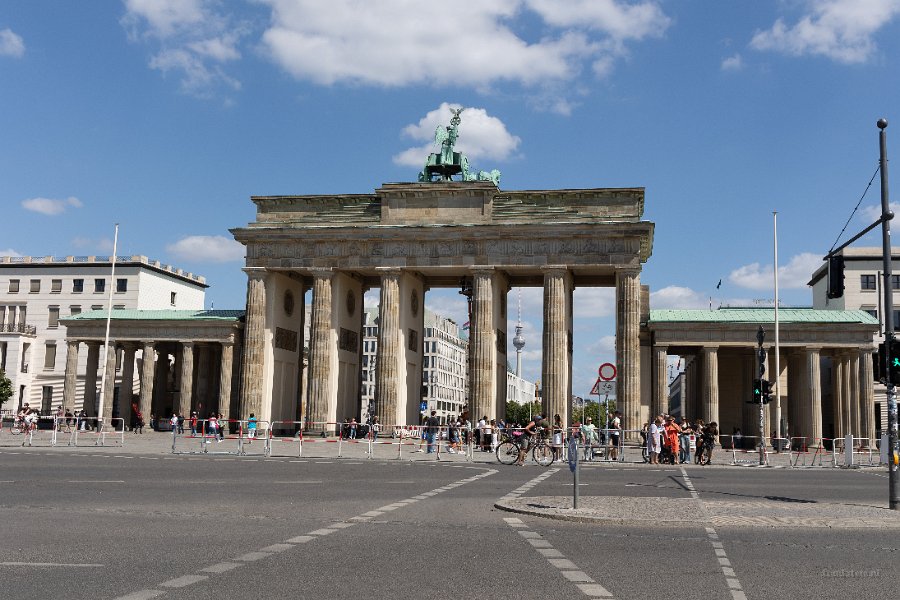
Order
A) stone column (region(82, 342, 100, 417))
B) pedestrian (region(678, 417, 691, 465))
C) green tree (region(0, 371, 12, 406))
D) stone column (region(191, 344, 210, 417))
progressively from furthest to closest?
green tree (region(0, 371, 12, 406)) < stone column (region(82, 342, 100, 417)) < stone column (region(191, 344, 210, 417)) < pedestrian (region(678, 417, 691, 465))

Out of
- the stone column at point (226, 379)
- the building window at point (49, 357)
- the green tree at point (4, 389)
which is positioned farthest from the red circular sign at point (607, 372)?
the building window at point (49, 357)

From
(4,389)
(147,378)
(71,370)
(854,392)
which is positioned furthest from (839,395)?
(4,389)

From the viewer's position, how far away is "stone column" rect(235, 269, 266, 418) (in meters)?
59.0

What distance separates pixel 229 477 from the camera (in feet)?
73.2

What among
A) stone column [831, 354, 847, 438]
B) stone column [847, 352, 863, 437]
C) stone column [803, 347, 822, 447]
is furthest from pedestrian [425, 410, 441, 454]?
stone column [831, 354, 847, 438]

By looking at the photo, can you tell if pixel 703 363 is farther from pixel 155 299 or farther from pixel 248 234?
pixel 155 299

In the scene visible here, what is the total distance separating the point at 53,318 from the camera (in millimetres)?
92625

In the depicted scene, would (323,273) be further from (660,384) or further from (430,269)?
(660,384)

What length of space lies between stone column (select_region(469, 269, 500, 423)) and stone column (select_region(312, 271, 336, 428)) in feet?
31.6

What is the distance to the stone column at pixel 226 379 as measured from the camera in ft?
202

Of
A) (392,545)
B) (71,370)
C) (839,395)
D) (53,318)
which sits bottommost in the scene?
(392,545)

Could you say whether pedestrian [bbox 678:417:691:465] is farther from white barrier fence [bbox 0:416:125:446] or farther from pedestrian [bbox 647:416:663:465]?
white barrier fence [bbox 0:416:125:446]

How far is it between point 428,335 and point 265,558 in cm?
14247

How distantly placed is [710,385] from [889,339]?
38292mm
